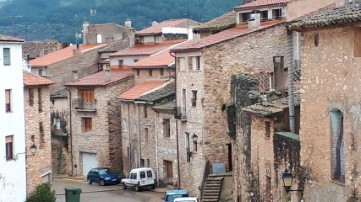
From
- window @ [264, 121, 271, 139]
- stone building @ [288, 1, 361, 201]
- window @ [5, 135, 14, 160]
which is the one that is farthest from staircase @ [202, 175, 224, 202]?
stone building @ [288, 1, 361, 201]

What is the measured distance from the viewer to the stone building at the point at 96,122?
64125 millimetres

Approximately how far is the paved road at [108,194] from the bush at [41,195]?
3.30 metres

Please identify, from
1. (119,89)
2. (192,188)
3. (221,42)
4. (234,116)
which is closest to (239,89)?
(234,116)

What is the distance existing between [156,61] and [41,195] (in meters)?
17.6

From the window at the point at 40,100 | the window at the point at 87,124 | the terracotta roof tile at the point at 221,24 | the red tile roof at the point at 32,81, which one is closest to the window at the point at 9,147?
the red tile roof at the point at 32,81

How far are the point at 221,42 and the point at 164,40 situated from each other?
969 inches

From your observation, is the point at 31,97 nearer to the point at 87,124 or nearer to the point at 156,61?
the point at 156,61

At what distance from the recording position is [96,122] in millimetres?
64750

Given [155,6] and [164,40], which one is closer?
[164,40]

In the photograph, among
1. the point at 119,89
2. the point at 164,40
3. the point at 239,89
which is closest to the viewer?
the point at 239,89

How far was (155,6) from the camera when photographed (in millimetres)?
176000

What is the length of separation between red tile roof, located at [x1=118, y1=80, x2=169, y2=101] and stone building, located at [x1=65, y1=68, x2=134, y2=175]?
1.82 m

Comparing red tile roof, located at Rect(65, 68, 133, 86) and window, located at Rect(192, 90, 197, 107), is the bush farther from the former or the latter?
red tile roof, located at Rect(65, 68, 133, 86)

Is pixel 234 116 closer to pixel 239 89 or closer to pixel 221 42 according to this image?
pixel 239 89
